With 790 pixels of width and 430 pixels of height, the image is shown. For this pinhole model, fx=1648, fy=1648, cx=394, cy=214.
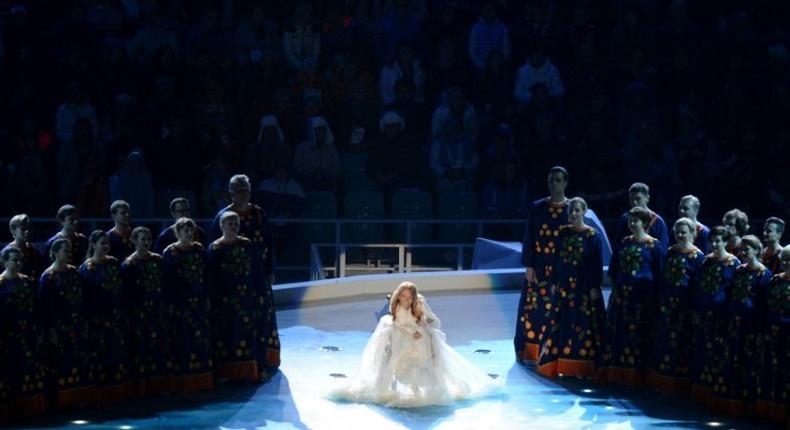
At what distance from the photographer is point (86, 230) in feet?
52.6

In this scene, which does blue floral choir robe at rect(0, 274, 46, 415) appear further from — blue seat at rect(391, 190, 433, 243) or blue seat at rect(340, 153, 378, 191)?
blue seat at rect(340, 153, 378, 191)

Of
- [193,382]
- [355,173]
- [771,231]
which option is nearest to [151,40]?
[355,173]

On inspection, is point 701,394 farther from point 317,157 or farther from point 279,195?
point 317,157

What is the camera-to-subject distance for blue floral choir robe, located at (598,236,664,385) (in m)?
11.7

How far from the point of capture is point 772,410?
1041 cm

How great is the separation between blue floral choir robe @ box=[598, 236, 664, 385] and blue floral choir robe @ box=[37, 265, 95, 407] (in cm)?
372

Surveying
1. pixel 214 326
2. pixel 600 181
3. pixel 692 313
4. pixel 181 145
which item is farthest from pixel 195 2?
pixel 692 313

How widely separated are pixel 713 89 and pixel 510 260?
3360mm

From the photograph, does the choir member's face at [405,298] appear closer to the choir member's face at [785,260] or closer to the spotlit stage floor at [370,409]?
the spotlit stage floor at [370,409]

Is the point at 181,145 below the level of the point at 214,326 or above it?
above

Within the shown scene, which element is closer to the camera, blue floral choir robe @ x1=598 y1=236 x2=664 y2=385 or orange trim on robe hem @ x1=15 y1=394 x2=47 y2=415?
orange trim on robe hem @ x1=15 y1=394 x2=47 y2=415

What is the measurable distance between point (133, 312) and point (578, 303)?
3230mm

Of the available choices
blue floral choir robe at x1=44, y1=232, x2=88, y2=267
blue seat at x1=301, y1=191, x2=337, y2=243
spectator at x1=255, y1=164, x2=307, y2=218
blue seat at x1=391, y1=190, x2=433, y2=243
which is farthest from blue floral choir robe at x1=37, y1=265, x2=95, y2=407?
blue seat at x1=391, y1=190, x2=433, y2=243

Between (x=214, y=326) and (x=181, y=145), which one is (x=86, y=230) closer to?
(x=181, y=145)
